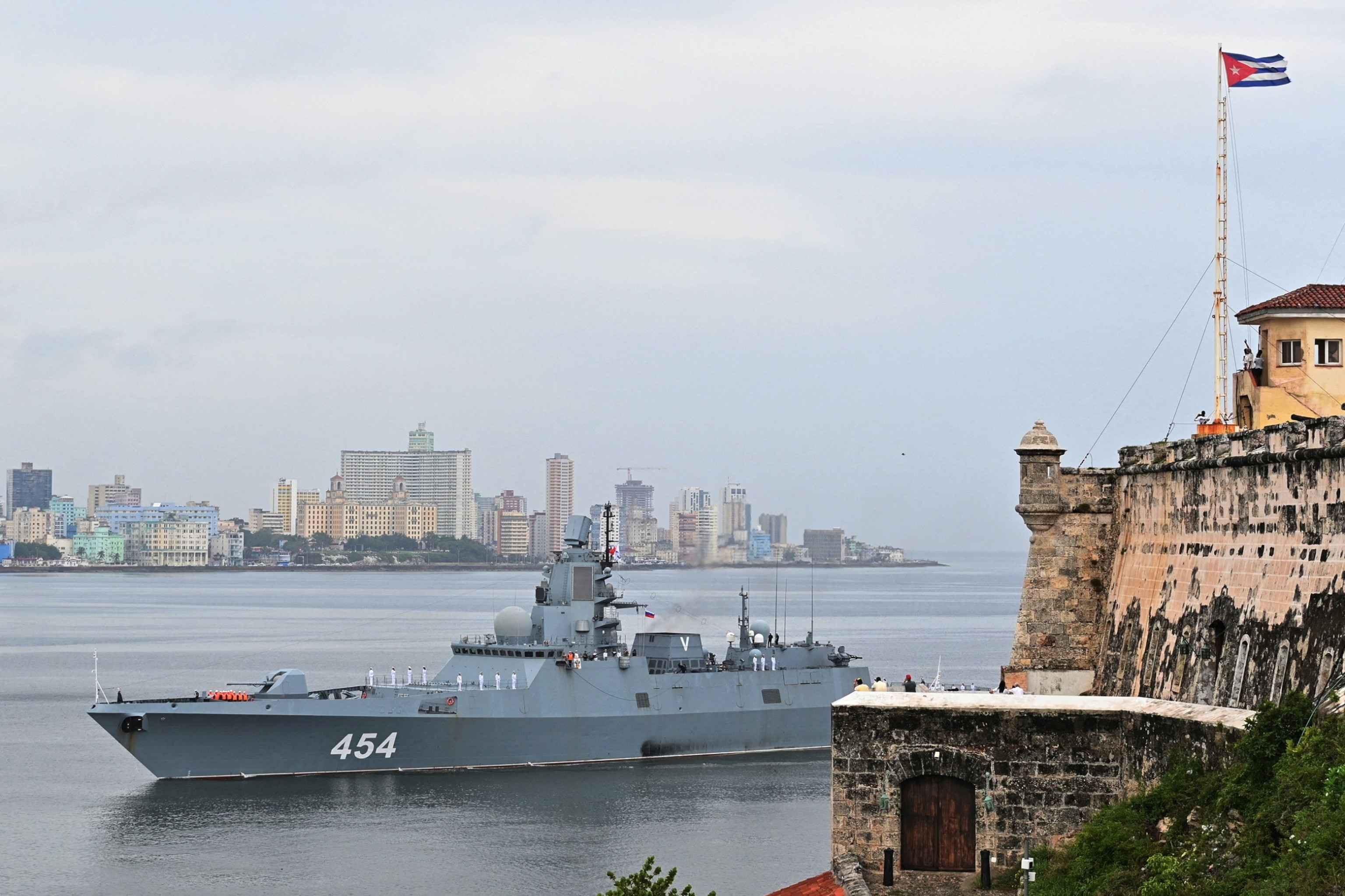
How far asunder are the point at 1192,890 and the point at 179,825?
22.2 meters

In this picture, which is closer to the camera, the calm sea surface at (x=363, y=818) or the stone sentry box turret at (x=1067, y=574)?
the stone sentry box turret at (x=1067, y=574)

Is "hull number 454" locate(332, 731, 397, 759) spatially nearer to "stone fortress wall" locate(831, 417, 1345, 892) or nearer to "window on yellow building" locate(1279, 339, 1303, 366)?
"stone fortress wall" locate(831, 417, 1345, 892)

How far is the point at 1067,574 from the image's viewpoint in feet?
58.2

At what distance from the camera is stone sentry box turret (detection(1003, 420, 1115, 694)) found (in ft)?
58.0

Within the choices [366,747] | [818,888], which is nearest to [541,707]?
[366,747]

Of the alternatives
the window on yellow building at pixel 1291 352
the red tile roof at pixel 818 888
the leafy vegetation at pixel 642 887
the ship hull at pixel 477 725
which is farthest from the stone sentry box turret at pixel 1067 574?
the ship hull at pixel 477 725

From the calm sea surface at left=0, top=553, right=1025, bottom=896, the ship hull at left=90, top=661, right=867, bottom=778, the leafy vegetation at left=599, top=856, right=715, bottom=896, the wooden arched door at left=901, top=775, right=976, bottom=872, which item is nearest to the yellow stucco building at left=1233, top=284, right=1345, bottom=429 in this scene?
the wooden arched door at left=901, top=775, right=976, bottom=872

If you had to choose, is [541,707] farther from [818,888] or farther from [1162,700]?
[1162,700]

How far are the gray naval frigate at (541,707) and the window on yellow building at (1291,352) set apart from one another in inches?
797

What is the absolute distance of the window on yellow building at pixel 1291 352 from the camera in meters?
17.7

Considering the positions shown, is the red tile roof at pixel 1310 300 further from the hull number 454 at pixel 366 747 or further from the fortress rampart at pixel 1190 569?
A: the hull number 454 at pixel 366 747

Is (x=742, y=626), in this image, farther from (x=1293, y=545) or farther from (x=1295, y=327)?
(x=1293, y=545)

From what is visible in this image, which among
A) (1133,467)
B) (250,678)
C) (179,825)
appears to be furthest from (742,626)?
(1133,467)

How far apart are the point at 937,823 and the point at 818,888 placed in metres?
1.14
